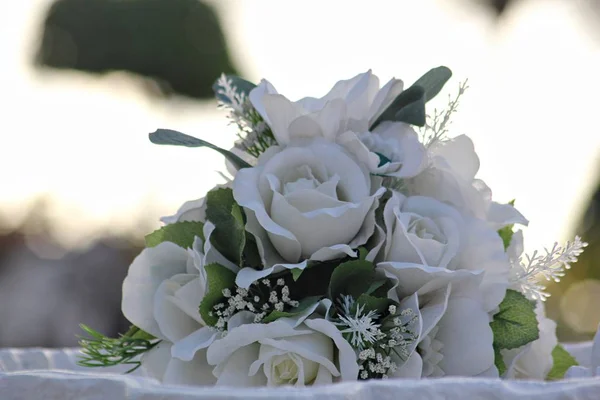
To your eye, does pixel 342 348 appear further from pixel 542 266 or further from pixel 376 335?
pixel 542 266

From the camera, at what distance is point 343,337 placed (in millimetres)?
508

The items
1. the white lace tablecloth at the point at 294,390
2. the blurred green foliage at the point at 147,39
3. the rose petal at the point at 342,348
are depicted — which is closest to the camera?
the white lace tablecloth at the point at 294,390

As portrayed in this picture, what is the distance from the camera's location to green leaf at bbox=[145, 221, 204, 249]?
23.5 inches

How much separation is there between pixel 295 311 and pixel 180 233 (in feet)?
0.42

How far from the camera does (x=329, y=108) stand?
22.4 inches

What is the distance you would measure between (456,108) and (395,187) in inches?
3.4

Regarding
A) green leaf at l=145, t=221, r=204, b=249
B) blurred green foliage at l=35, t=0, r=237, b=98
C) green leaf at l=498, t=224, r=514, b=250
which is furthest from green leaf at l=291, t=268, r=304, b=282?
blurred green foliage at l=35, t=0, r=237, b=98

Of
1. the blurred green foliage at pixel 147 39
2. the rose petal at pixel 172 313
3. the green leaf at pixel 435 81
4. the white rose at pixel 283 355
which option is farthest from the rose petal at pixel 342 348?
the blurred green foliage at pixel 147 39

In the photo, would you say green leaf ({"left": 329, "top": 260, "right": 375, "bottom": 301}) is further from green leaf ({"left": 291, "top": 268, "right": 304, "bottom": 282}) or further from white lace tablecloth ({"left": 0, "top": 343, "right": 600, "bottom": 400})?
white lace tablecloth ({"left": 0, "top": 343, "right": 600, "bottom": 400})

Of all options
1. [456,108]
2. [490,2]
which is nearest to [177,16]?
[490,2]

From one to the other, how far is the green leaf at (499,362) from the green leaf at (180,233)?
222 mm

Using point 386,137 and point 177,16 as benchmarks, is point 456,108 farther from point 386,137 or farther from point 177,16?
point 177,16

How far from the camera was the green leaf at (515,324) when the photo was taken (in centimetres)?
57

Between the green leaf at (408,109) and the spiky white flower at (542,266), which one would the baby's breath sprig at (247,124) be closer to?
the green leaf at (408,109)
